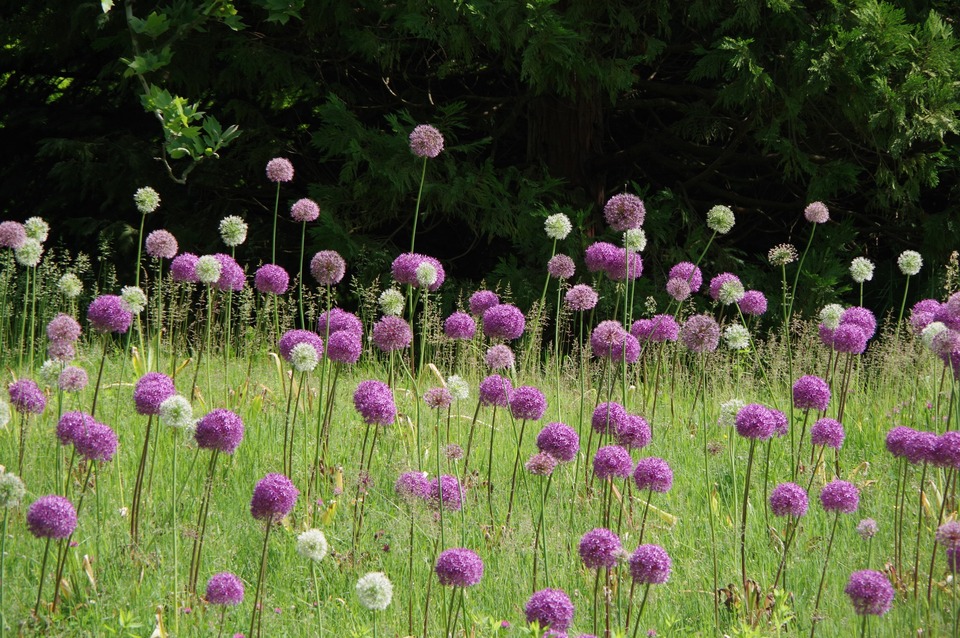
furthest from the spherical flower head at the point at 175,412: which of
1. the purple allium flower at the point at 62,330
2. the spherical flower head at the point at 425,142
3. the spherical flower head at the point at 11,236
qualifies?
the spherical flower head at the point at 11,236

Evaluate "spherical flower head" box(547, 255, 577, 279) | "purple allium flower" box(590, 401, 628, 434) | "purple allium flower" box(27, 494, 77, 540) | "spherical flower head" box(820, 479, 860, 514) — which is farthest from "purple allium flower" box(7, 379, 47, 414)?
"spherical flower head" box(820, 479, 860, 514)

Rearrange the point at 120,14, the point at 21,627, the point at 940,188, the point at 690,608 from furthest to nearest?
the point at 940,188 < the point at 120,14 < the point at 690,608 < the point at 21,627

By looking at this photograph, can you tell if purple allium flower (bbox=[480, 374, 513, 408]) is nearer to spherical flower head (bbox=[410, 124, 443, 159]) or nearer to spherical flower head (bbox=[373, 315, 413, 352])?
spherical flower head (bbox=[373, 315, 413, 352])

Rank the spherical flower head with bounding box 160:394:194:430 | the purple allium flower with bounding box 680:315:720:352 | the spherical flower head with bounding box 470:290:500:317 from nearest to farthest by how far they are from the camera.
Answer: the spherical flower head with bounding box 160:394:194:430 → the purple allium flower with bounding box 680:315:720:352 → the spherical flower head with bounding box 470:290:500:317

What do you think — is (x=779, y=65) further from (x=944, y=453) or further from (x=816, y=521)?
(x=944, y=453)

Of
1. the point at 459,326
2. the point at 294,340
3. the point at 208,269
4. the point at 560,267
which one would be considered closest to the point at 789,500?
the point at 459,326

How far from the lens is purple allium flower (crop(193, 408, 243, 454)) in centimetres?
240

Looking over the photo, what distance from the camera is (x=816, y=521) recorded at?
11.2ft

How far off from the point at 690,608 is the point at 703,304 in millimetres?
4814

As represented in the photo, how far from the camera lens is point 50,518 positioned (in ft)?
6.92

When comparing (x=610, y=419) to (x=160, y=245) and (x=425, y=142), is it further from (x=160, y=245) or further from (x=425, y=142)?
(x=160, y=245)

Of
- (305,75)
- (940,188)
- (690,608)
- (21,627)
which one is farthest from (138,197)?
(940,188)

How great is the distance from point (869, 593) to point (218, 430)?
4.88 ft

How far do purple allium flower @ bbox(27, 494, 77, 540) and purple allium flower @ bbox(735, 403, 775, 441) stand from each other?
63.7 inches
